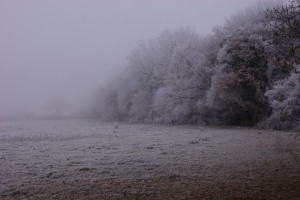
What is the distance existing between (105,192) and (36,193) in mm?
2585

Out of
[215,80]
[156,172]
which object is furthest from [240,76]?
[156,172]

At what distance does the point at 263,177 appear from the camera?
1591 cm

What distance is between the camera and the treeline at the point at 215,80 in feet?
133

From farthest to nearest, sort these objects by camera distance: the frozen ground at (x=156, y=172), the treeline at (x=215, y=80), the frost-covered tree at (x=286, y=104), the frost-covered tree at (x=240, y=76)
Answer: the frost-covered tree at (x=240, y=76) → the treeline at (x=215, y=80) → the frost-covered tree at (x=286, y=104) → the frozen ground at (x=156, y=172)

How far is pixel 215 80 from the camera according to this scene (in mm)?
47219

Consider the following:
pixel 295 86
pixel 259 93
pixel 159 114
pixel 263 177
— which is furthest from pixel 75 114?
pixel 263 177

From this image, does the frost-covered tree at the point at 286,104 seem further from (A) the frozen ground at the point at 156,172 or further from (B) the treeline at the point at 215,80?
(A) the frozen ground at the point at 156,172

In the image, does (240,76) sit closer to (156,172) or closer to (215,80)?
(215,80)

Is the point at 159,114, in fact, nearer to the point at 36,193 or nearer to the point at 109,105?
the point at 109,105

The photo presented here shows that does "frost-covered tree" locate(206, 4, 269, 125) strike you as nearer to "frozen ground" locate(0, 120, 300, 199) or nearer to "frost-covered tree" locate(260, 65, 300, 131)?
"frost-covered tree" locate(260, 65, 300, 131)

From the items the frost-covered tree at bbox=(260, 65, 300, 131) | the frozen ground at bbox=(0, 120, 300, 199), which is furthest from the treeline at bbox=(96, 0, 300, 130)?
the frozen ground at bbox=(0, 120, 300, 199)

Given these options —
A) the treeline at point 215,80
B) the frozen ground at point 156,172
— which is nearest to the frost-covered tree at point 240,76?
the treeline at point 215,80

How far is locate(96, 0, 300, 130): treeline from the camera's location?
133ft

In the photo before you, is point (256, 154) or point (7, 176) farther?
point (256, 154)
